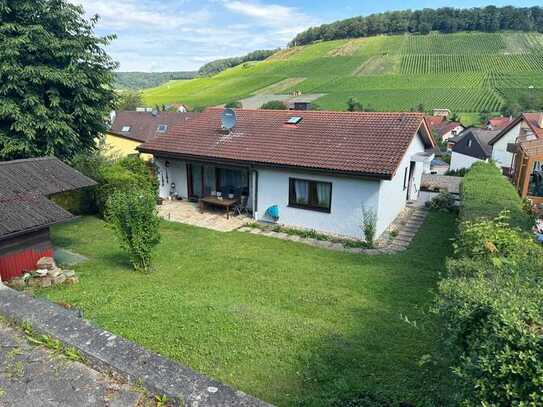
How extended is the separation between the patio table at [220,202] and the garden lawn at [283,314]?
11.9 ft

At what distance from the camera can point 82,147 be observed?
50.1 feet

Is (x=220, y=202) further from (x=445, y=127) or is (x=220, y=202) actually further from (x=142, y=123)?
(x=445, y=127)

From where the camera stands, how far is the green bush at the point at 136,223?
8.73 meters

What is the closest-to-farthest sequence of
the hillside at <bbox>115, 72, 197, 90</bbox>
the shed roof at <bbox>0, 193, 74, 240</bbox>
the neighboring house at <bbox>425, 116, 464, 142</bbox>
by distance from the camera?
the shed roof at <bbox>0, 193, 74, 240</bbox> < the neighboring house at <bbox>425, 116, 464, 142</bbox> < the hillside at <bbox>115, 72, 197, 90</bbox>

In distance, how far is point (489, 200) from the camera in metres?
10.5

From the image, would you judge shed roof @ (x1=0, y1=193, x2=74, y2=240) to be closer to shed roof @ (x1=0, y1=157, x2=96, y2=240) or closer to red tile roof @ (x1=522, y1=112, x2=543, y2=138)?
shed roof @ (x1=0, y1=157, x2=96, y2=240)

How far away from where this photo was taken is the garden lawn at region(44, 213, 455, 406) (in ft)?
15.6

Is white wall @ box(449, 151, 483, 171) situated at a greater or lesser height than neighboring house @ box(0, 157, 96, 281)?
lesser

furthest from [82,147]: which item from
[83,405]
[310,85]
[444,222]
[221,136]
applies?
[310,85]

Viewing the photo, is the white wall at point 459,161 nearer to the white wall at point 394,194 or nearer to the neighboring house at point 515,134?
the neighboring house at point 515,134

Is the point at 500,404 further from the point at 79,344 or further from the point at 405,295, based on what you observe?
the point at 405,295

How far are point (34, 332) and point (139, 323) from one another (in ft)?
7.47

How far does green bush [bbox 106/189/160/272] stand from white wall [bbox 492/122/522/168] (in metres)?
30.3

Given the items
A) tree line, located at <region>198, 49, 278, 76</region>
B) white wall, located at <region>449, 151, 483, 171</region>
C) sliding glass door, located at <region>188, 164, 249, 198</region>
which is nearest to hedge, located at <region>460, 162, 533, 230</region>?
sliding glass door, located at <region>188, 164, 249, 198</region>
